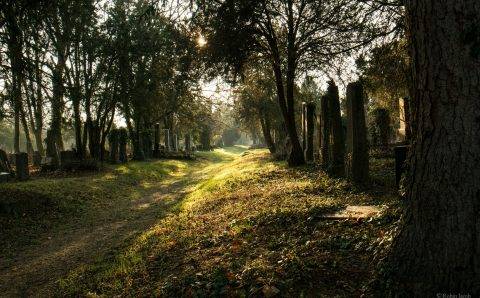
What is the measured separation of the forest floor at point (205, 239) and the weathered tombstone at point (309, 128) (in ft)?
12.9

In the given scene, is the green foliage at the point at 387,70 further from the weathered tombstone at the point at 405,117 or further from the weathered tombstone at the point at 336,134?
the weathered tombstone at the point at 336,134

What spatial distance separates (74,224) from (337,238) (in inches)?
342

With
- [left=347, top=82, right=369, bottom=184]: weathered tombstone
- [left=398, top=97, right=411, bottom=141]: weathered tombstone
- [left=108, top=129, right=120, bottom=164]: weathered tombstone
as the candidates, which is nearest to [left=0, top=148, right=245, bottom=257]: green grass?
[left=108, top=129, right=120, bottom=164]: weathered tombstone

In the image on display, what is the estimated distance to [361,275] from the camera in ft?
16.1

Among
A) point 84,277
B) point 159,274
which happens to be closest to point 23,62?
point 84,277

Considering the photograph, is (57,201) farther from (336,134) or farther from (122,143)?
(122,143)

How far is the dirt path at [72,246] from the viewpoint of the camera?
7.45 meters

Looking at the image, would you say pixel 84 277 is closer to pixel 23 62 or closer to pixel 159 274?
pixel 159 274

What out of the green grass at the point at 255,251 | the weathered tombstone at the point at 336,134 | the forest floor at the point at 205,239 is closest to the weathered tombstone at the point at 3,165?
the forest floor at the point at 205,239

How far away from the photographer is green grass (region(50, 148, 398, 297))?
510cm

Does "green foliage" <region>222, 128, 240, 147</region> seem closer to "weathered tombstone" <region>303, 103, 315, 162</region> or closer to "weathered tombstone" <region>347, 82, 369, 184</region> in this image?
"weathered tombstone" <region>303, 103, 315, 162</region>

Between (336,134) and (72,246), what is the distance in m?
8.22

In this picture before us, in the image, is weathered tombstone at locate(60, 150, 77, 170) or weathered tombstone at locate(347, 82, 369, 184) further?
weathered tombstone at locate(60, 150, 77, 170)

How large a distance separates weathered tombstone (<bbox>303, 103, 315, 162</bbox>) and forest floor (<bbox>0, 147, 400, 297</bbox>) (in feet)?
12.9
